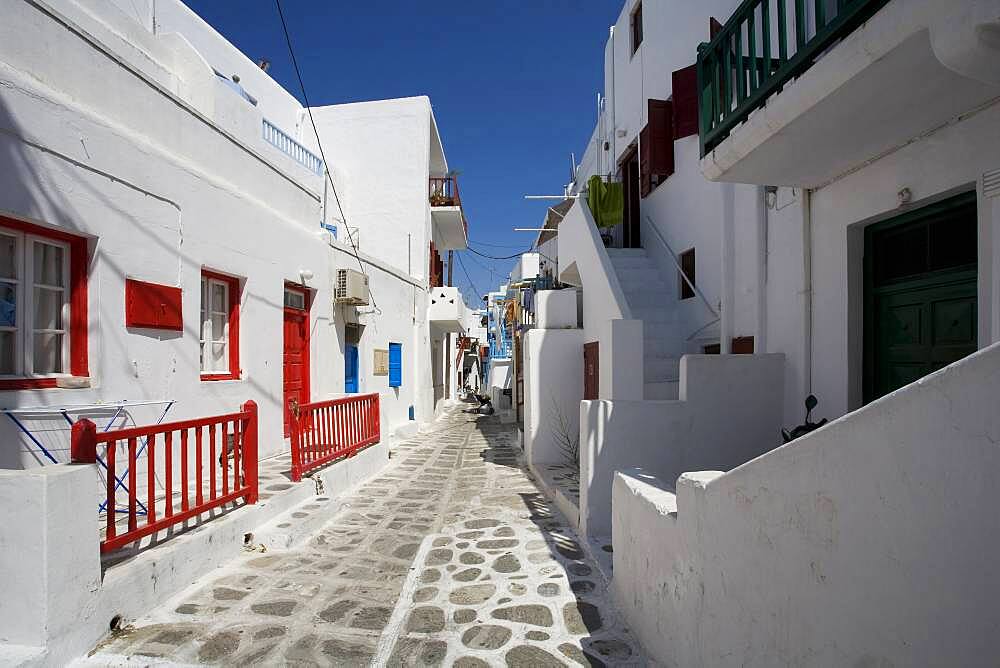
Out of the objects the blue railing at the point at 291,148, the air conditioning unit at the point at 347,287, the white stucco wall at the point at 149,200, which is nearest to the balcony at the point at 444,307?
the blue railing at the point at 291,148

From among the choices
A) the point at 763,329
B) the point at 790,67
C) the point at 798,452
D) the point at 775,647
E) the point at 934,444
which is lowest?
the point at 775,647

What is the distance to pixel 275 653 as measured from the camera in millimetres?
3070

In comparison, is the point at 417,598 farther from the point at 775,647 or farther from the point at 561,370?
the point at 561,370

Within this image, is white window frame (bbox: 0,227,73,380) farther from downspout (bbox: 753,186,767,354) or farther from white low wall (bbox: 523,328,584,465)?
downspout (bbox: 753,186,767,354)

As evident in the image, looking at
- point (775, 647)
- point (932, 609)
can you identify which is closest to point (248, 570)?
point (775, 647)

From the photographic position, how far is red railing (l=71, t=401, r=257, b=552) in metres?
3.17

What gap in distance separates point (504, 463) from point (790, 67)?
7030 mm

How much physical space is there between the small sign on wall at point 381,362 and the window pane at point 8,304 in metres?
7.61

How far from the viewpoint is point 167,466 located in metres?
3.71

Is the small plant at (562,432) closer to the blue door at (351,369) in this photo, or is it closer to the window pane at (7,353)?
the blue door at (351,369)

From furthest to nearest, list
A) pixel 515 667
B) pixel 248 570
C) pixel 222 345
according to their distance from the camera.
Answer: pixel 222 345
pixel 248 570
pixel 515 667

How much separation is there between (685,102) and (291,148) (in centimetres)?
809

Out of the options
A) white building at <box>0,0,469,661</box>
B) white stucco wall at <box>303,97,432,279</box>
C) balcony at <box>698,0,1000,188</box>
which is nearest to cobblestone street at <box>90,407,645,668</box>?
white building at <box>0,0,469,661</box>

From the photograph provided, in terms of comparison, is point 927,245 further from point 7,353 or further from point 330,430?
point 7,353
